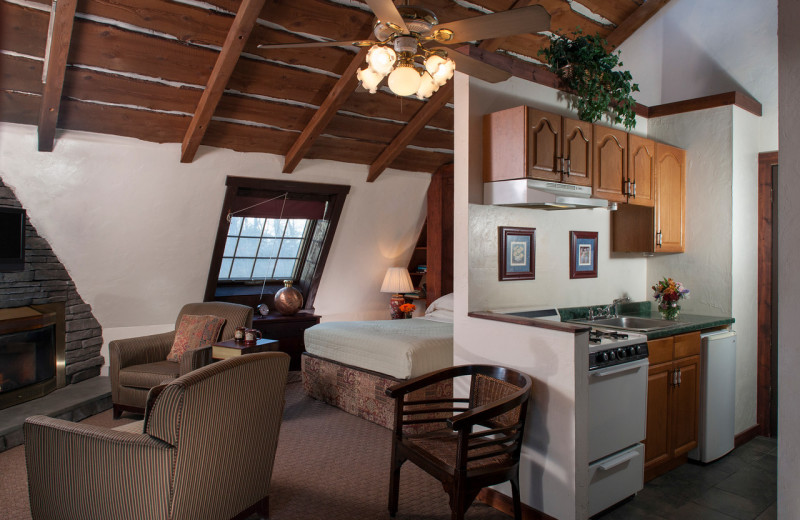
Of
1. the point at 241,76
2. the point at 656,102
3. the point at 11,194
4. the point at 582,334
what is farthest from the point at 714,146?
the point at 11,194

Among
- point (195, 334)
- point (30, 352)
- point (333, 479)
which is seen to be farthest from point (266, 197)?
point (333, 479)

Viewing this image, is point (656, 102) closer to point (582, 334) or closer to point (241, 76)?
point (582, 334)

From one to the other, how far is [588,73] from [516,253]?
129cm

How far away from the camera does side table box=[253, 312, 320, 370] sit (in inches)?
223

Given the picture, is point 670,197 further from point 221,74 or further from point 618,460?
point 221,74

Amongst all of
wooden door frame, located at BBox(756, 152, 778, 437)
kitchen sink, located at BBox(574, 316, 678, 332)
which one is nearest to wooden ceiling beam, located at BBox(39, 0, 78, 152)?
kitchen sink, located at BBox(574, 316, 678, 332)

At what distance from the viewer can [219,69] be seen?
3799 millimetres

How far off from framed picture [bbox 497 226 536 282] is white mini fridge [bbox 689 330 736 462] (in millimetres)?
1266

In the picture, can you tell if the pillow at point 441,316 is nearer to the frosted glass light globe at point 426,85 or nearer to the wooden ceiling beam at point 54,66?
the frosted glass light globe at point 426,85

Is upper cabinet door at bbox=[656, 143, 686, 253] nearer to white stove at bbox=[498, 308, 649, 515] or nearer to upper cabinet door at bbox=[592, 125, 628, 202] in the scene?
upper cabinet door at bbox=[592, 125, 628, 202]

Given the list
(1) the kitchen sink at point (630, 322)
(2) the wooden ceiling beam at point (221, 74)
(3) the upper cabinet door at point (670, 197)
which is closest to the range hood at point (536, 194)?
(1) the kitchen sink at point (630, 322)

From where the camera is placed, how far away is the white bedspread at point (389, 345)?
3.97m

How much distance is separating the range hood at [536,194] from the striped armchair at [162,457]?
1.63 meters

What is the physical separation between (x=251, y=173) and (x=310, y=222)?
42.4 inches
